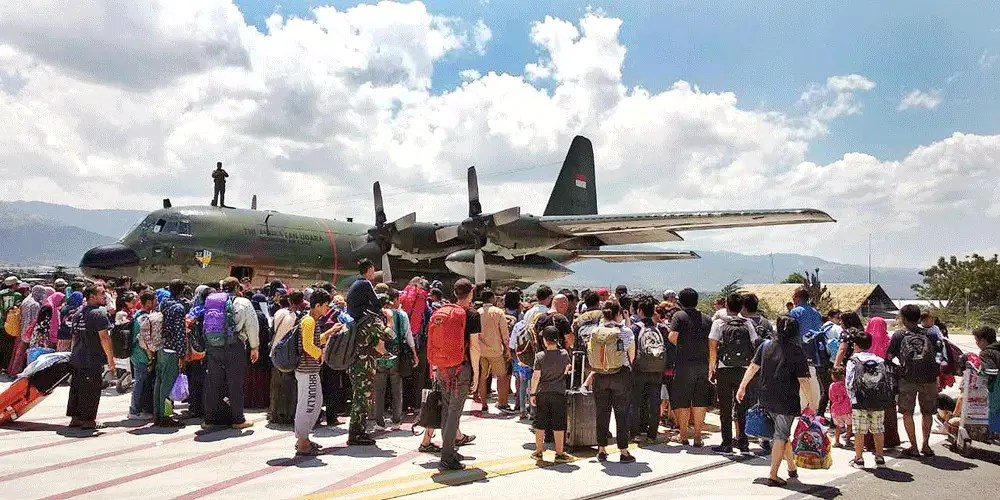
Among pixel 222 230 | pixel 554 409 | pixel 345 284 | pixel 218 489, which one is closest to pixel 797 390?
pixel 554 409

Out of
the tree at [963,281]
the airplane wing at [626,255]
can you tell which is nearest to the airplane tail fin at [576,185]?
the airplane wing at [626,255]

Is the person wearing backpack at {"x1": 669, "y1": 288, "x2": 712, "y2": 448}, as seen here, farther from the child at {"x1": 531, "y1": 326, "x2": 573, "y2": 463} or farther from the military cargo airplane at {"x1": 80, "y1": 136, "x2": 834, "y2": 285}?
the military cargo airplane at {"x1": 80, "y1": 136, "x2": 834, "y2": 285}

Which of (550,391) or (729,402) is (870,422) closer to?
(729,402)

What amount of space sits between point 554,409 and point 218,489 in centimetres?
327

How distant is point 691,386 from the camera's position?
750 centimetres

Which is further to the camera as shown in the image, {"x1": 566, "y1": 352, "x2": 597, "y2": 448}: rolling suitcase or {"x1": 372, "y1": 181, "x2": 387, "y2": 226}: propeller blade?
{"x1": 372, "y1": 181, "x2": 387, "y2": 226}: propeller blade

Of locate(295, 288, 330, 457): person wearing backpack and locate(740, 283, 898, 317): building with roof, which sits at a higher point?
locate(740, 283, 898, 317): building with roof

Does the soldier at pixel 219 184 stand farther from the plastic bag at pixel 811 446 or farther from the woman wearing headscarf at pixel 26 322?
the plastic bag at pixel 811 446

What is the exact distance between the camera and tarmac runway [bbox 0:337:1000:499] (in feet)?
18.1

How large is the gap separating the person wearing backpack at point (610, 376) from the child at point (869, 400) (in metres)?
2.39

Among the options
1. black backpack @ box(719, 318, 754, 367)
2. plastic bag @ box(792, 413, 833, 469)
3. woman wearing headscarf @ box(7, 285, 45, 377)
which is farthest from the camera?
woman wearing headscarf @ box(7, 285, 45, 377)

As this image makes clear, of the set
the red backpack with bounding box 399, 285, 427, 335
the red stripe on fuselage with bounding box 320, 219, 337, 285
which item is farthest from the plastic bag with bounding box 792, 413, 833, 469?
the red stripe on fuselage with bounding box 320, 219, 337, 285

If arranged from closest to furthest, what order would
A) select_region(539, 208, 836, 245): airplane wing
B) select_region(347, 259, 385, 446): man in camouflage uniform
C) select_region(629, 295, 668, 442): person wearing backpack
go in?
1. select_region(347, 259, 385, 446): man in camouflage uniform
2. select_region(629, 295, 668, 442): person wearing backpack
3. select_region(539, 208, 836, 245): airplane wing

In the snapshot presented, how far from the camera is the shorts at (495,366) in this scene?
30.3 ft
